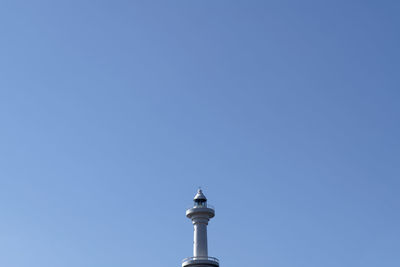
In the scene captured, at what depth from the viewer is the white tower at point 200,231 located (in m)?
112

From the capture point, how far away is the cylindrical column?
11331cm

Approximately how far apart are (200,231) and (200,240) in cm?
174

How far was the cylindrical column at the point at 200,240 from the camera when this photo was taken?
113m

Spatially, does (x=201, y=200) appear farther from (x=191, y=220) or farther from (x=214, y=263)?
(x=214, y=263)

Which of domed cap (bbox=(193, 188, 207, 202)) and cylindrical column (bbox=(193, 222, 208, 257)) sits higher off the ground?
domed cap (bbox=(193, 188, 207, 202))

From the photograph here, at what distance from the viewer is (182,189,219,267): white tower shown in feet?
367

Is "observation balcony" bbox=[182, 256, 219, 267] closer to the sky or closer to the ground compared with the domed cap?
closer to the ground

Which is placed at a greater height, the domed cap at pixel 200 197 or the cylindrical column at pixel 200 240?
the domed cap at pixel 200 197

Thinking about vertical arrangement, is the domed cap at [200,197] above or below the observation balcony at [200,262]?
above

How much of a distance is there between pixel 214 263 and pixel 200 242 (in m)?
3.96

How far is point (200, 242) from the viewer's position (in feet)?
373

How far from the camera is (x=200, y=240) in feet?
374

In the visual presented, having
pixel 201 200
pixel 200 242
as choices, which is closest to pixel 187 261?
pixel 200 242

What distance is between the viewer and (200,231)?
115 metres
